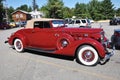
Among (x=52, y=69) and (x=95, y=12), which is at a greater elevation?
(x=95, y=12)

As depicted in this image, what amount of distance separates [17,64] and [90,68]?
2772 mm

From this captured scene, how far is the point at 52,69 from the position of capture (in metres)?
7.00

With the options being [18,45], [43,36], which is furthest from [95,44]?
[18,45]

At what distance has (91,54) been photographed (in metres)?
7.39

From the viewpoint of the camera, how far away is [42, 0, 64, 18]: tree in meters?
59.6

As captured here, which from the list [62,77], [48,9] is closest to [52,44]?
[62,77]

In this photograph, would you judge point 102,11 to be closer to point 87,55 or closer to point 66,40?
point 66,40

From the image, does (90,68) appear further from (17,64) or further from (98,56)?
(17,64)

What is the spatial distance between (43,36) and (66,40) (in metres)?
1.27

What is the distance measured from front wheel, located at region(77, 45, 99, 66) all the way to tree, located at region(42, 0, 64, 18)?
5271 cm

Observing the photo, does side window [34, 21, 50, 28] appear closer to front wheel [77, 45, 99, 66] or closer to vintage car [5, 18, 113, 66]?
vintage car [5, 18, 113, 66]

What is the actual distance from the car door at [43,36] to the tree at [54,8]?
50803 mm

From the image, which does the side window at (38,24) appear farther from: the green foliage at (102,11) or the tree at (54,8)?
the green foliage at (102,11)

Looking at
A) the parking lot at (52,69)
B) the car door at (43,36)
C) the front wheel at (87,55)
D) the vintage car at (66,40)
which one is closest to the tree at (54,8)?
the vintage car at (66,40)
